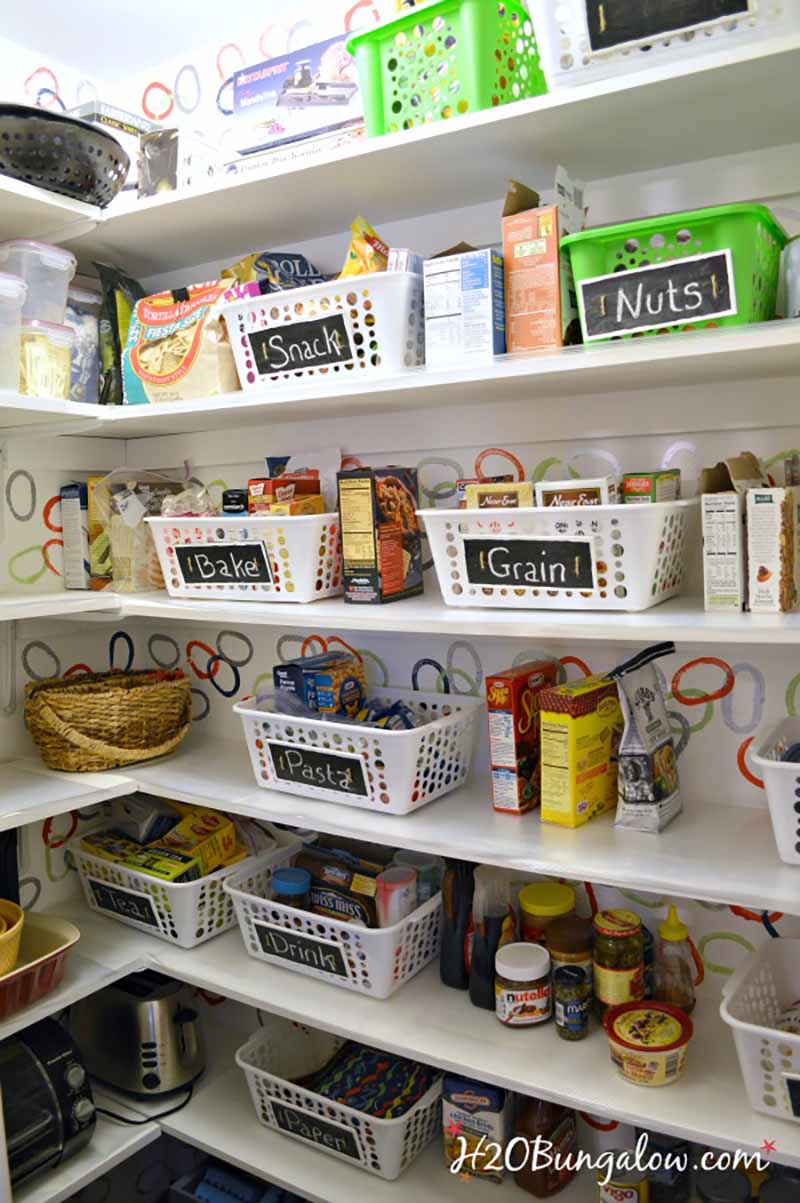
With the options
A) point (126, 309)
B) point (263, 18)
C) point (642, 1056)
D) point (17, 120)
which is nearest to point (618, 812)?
point (642, 1056)

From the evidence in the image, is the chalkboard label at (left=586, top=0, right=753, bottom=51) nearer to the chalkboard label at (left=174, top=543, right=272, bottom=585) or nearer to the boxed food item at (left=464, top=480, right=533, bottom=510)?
the boxed food item at (left=464, top=480, right=533, bottom=510)

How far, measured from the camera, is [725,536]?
4.16 feet

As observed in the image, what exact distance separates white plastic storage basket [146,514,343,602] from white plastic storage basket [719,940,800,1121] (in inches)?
36.5

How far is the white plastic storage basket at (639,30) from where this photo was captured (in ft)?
3.69

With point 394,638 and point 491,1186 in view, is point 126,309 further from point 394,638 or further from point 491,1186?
point 491,1186

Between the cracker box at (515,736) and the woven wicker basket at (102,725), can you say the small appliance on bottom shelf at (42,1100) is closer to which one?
the woven wicker basket at (102,725)

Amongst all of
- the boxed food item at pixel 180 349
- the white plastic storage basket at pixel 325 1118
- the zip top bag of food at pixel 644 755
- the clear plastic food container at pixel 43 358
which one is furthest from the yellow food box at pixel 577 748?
the clear plastic food container at pixel 43 358

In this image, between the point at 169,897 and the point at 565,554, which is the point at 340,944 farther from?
the point at 565,554

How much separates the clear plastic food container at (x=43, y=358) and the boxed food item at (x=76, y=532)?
0.33 meters

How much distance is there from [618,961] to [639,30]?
1.36 metres

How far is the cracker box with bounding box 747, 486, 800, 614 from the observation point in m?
1.23

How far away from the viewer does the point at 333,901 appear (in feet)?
5.71

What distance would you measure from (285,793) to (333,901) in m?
0.22

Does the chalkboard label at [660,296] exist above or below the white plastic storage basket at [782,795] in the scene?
above
